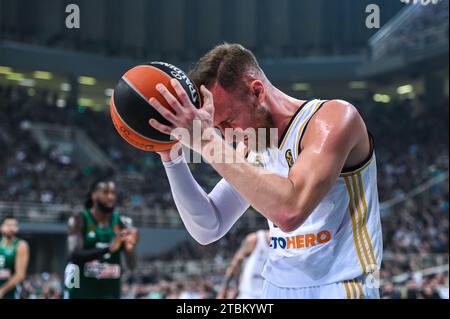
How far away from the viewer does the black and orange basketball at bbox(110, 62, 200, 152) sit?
227 cm

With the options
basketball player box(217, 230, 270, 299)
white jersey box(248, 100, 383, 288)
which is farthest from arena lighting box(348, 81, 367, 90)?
white jersey box(248, 100, 383, 288)

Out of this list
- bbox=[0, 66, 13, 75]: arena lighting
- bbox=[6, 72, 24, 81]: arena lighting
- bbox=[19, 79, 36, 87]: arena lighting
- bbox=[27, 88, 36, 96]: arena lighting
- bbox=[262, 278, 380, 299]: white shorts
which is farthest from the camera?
bbox=[19, 79, 36, 87]: arena lighting

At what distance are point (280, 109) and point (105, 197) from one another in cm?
429

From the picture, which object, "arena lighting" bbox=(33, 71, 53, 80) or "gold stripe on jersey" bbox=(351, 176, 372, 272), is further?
"arena lighting" bbox=(33, 71, 53, 80)

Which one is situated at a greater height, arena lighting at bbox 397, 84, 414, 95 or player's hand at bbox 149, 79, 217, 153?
player's hand at bbox 149, 79, 217, 153

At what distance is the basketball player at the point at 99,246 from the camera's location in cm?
627

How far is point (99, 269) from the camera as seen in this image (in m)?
6.38

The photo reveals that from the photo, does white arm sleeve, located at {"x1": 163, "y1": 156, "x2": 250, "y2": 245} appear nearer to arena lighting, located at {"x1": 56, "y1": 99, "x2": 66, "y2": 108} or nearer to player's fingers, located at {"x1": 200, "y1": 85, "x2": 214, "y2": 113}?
player's fingers, located at {"x1": 200, "y1": 85, "x2": 214, "y2": 113}

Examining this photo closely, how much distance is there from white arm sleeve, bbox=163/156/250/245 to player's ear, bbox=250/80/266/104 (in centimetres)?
44

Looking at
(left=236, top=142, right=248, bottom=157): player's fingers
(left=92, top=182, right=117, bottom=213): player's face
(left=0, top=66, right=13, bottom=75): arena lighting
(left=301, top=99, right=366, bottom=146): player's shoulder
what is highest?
(left=301, top=99, right=366, bottom=146): player's shoulder

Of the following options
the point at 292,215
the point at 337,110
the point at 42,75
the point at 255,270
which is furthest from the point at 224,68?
the point at 42,75

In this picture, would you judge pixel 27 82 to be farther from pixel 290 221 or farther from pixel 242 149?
pixel 290 221
